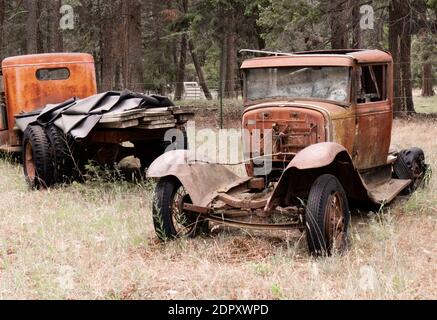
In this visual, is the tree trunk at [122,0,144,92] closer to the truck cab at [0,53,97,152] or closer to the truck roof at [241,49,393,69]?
the truck cab at [0,53,97,152]

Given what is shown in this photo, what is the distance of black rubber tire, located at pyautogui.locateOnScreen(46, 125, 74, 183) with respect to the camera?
8297 mm

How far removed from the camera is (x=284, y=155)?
6141 millimetres

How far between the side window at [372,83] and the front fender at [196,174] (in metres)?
1.69

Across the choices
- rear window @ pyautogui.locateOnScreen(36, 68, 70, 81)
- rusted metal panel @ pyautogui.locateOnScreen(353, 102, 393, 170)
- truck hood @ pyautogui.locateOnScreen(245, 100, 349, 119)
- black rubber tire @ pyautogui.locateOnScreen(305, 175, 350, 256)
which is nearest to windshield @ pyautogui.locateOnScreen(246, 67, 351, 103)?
truck hood @ pyautogui.locateOnScreen(245, 100, 349, 119)

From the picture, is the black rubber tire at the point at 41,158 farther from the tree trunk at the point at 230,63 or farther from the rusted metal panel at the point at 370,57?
the tree trunk at the point at 230,63

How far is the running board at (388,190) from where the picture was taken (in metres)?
6.37

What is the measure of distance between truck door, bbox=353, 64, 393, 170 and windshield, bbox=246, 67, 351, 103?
9.8 inches

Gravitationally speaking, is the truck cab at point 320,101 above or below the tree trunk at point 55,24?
below

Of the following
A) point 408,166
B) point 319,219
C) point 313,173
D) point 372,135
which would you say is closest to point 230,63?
point 408,166
